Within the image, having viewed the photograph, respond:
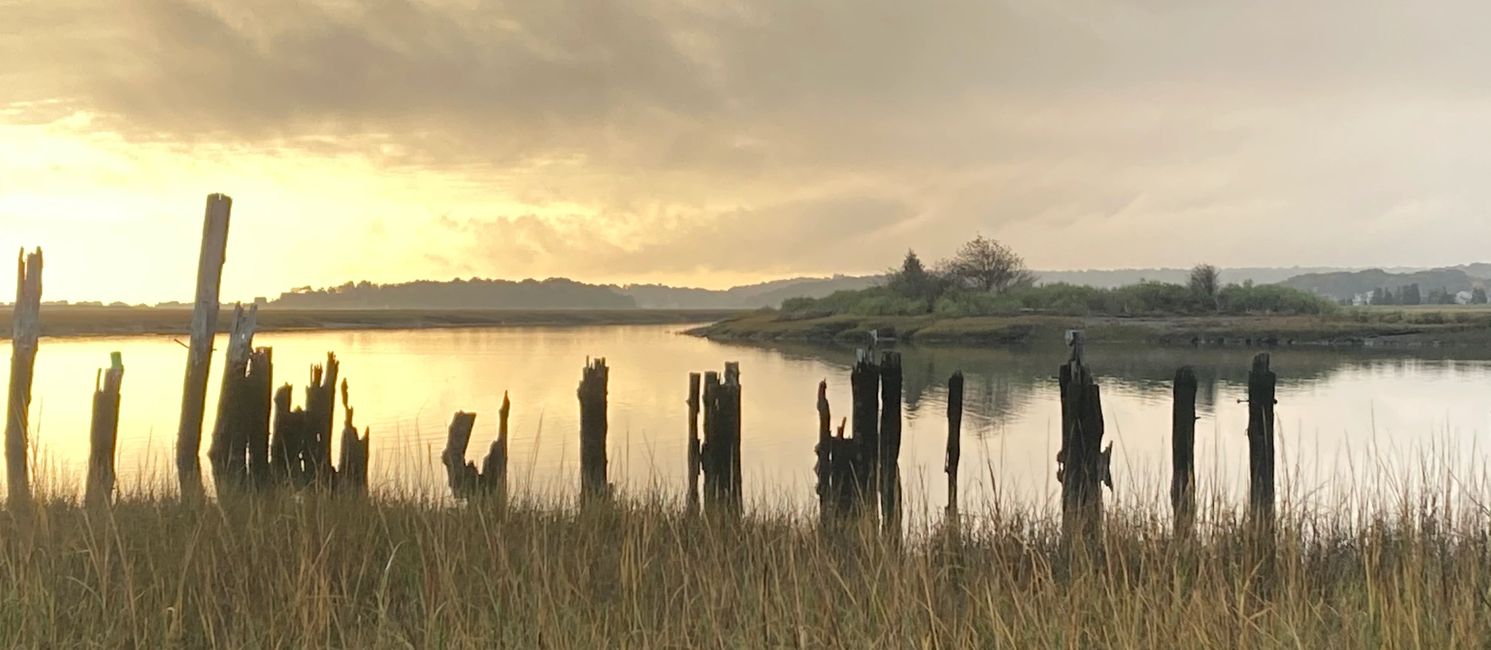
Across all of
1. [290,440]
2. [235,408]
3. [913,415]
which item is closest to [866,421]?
[290,440]

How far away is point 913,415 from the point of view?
22.3m

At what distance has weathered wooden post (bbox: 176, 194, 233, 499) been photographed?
8820 millimetres

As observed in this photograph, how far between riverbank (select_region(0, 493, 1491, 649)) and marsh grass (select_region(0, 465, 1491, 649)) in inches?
0.8

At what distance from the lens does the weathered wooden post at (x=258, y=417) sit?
28.9ft

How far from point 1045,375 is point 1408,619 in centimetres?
2909

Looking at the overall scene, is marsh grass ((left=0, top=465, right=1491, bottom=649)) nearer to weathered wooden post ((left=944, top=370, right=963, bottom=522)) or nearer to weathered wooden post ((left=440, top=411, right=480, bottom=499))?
weathered wooden post ((left=440, top=411, right=480, bottom=499))

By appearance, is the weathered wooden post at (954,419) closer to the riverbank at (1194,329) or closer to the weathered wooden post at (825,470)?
the weathered wooden post at (825,470)

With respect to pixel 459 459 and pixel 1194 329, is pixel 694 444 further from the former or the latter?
pixel 1194 329

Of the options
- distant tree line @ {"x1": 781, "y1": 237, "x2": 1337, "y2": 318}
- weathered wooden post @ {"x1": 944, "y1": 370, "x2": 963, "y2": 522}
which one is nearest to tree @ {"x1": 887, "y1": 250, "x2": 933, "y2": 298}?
distant tree line @ {"x1": 781, "y1": 237, "x2": 1337, "y2": 318}

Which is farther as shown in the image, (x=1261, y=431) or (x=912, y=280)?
(x=912, y=280)

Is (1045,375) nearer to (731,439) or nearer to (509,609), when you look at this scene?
(731,439)

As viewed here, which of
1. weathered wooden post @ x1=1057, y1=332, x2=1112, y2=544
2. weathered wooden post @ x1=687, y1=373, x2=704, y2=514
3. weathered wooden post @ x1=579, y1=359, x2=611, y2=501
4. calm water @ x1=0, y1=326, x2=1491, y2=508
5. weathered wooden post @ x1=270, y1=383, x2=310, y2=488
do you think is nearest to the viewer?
weathered wooden post @ x1=1057, y1=332, x2=1112, y2=544

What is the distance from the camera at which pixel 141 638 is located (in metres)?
4.46

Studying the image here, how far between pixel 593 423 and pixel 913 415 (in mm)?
14421
